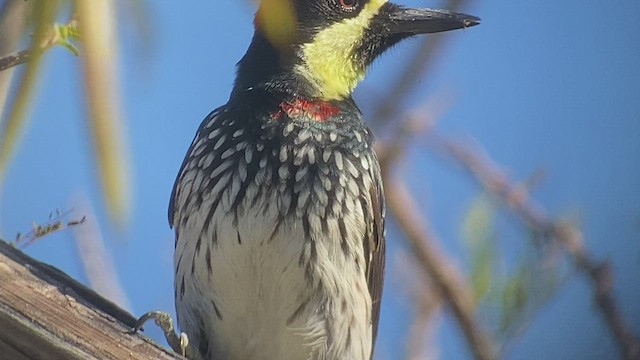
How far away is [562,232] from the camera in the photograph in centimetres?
244

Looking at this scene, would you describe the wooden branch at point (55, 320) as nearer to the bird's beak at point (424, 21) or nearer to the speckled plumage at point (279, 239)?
the speckled plumage at point (279, 239)

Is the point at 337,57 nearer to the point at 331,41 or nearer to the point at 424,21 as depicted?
the point at 331,41

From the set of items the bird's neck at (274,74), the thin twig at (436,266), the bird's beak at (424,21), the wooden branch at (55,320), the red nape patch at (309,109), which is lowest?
the thin twig at (436,266)

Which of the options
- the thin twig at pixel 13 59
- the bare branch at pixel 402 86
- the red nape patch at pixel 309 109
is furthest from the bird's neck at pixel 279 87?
the thin twig at pixel 13 59

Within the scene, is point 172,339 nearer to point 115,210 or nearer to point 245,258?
point 245,258

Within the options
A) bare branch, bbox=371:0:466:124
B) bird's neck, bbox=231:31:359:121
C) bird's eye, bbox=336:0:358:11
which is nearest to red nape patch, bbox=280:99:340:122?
bird's neck, bbox=231:31:359:121

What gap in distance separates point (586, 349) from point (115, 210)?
1.37m

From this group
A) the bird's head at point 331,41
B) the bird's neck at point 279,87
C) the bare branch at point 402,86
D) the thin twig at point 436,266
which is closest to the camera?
the thin twig at point 436,266

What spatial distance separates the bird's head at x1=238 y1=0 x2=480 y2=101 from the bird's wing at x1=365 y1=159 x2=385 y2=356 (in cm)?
30

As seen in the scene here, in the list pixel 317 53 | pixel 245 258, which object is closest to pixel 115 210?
pixel 245 258

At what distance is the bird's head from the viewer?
2.75m

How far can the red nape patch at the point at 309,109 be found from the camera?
8.54 ft

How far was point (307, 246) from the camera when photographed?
2.39 m

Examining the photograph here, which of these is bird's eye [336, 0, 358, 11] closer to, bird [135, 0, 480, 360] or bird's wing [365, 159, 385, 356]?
bird [135, 0, 480, 360]
